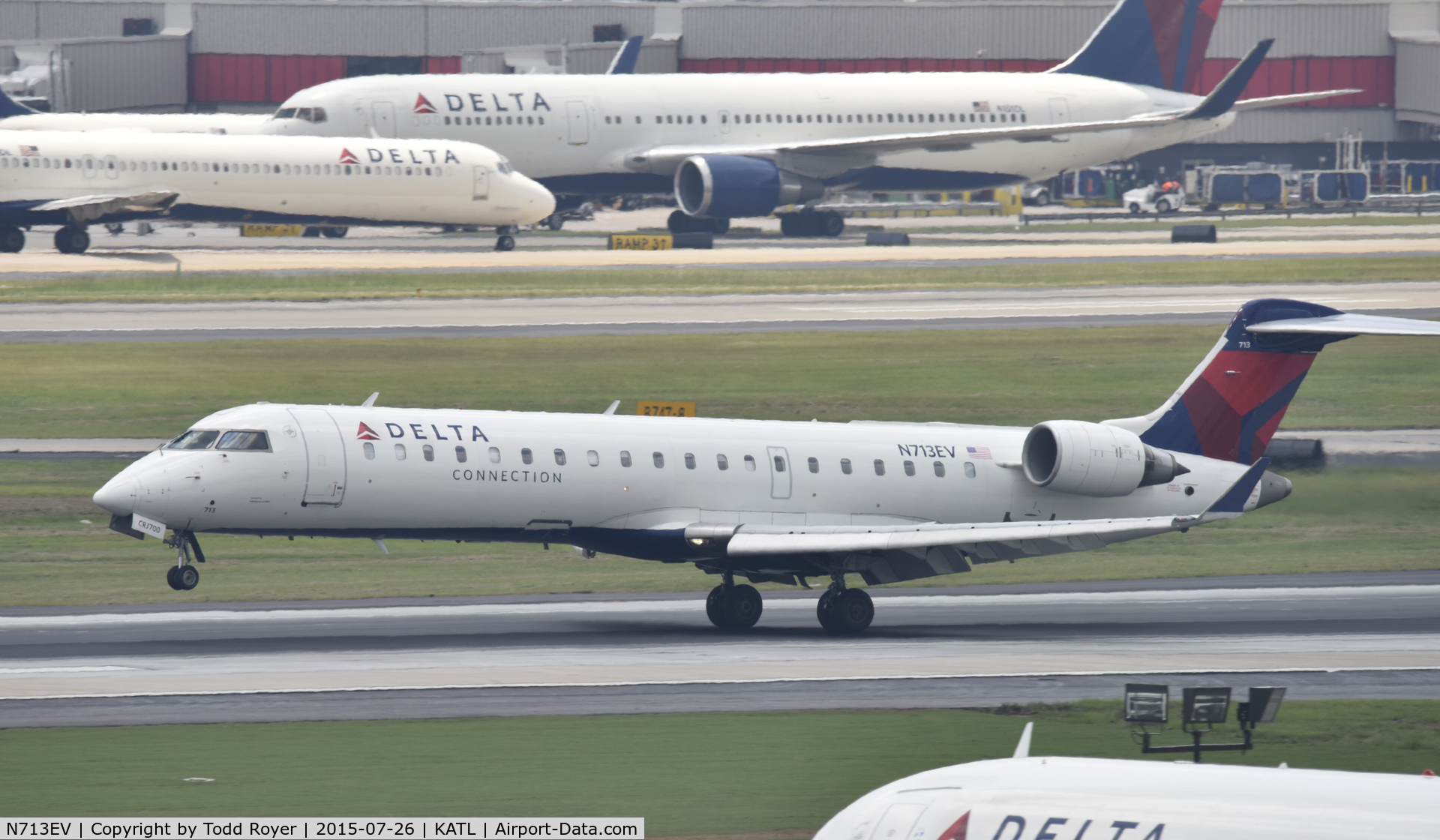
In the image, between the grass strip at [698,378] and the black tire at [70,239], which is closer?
the grass strip at [698,378]

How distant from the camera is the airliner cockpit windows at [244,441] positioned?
32438 millimetres

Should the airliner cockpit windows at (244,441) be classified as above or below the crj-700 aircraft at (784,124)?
below

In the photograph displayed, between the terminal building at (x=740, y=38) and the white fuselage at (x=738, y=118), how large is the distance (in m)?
39.5

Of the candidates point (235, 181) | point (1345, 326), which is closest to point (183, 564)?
point (1345, 326)

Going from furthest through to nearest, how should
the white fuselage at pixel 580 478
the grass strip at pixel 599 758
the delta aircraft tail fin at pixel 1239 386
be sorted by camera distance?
the delta aircraft tail fin at pixel 1239 386 → the white fuselage at pixel 580 478 → the grass strip at pixel 599 758

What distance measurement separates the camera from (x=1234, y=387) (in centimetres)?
3853

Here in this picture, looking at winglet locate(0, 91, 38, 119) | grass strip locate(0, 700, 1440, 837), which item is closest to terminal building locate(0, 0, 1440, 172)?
winglet locate(0, 91, 38, 119)

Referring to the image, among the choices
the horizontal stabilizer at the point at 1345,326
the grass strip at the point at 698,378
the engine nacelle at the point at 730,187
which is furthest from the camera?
the engine nacelle at the point at 730,187

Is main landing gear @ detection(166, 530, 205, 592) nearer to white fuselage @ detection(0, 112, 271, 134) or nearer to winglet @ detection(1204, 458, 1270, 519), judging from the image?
winglet @ detection(1204, 458, 1270, 519)

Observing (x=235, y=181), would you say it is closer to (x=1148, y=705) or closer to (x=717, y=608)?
(x=717, y=608)

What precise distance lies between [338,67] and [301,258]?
63751mm

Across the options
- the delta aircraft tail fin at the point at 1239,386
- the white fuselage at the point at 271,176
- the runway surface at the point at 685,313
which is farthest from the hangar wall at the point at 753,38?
the delta aircraft tail fin at the point at 1239,386

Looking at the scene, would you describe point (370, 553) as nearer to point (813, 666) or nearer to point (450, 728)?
point (813, 666)

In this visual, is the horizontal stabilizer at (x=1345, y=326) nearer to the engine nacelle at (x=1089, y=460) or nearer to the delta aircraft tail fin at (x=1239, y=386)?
the delta aircraft tail fin at (x=1239, y=386)
